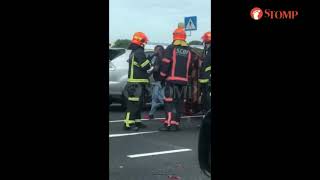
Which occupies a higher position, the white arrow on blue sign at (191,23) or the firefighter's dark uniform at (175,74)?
the white arrow on blue sign at (191,23)

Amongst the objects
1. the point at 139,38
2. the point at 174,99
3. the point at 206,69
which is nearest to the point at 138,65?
the point at 139,38

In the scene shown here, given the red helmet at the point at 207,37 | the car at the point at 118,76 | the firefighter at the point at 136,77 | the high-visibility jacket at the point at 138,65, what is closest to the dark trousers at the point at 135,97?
the firefighter at the point at 136,77

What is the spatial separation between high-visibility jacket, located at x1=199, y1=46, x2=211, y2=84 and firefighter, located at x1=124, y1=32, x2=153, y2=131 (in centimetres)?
94

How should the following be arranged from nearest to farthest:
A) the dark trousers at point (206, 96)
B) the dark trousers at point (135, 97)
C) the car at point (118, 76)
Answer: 1. the dark trousers at point (135, 97)
2. the dark trousers at point (206, 96)
3. the car at point (118, 76)

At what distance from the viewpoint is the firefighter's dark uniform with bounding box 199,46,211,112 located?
983 cm

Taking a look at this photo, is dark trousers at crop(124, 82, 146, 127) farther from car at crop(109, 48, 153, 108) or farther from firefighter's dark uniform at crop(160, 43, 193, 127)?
car at crop(109, 48, 153, 108)

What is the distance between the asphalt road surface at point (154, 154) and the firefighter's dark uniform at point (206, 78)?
550 millimetres

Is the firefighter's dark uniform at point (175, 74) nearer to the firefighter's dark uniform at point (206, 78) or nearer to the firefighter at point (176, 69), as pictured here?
the firefighter at point (176, 69)

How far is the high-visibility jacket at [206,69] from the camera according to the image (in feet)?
32.1
